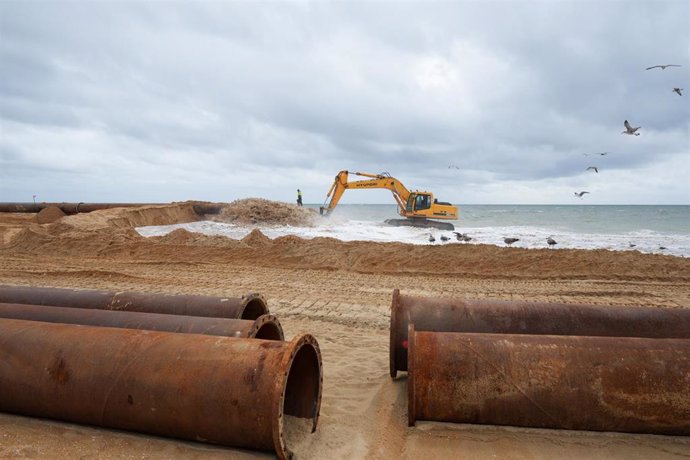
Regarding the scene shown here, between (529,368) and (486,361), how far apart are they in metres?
0.33

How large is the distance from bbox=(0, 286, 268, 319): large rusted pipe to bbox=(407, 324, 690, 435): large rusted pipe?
2.12 metres

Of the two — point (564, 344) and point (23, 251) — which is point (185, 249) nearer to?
point (23, 251)

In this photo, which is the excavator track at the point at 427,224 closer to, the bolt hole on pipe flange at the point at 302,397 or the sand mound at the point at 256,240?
the sand mound at the point at 256,240

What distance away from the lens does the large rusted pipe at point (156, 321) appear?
12.8 feet

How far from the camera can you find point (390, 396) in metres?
4.30

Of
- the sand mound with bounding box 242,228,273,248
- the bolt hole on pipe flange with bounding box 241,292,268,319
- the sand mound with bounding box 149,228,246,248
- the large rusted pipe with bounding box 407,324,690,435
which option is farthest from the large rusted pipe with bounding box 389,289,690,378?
the sand mound with bounding box 149,228,246,248

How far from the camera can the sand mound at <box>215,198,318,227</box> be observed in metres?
26.5

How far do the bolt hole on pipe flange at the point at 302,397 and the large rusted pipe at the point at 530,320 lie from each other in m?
1.00

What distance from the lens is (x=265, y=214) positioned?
26.9 m

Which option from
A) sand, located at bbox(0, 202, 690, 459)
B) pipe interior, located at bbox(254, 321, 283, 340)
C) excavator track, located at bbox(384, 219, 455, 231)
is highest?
excavator track, located at bbox(384, 219, 455, 231)

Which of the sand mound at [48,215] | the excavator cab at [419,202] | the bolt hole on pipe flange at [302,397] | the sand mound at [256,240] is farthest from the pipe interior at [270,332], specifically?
the sand mound at [48,215]

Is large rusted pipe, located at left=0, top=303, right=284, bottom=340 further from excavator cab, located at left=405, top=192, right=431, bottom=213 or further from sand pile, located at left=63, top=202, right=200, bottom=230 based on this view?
excavator cab, located at left=405, top=192, right=431, bottom=213

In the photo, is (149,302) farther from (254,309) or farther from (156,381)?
(156,381)

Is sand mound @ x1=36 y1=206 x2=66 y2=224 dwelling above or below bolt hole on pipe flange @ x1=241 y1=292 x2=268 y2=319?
above
